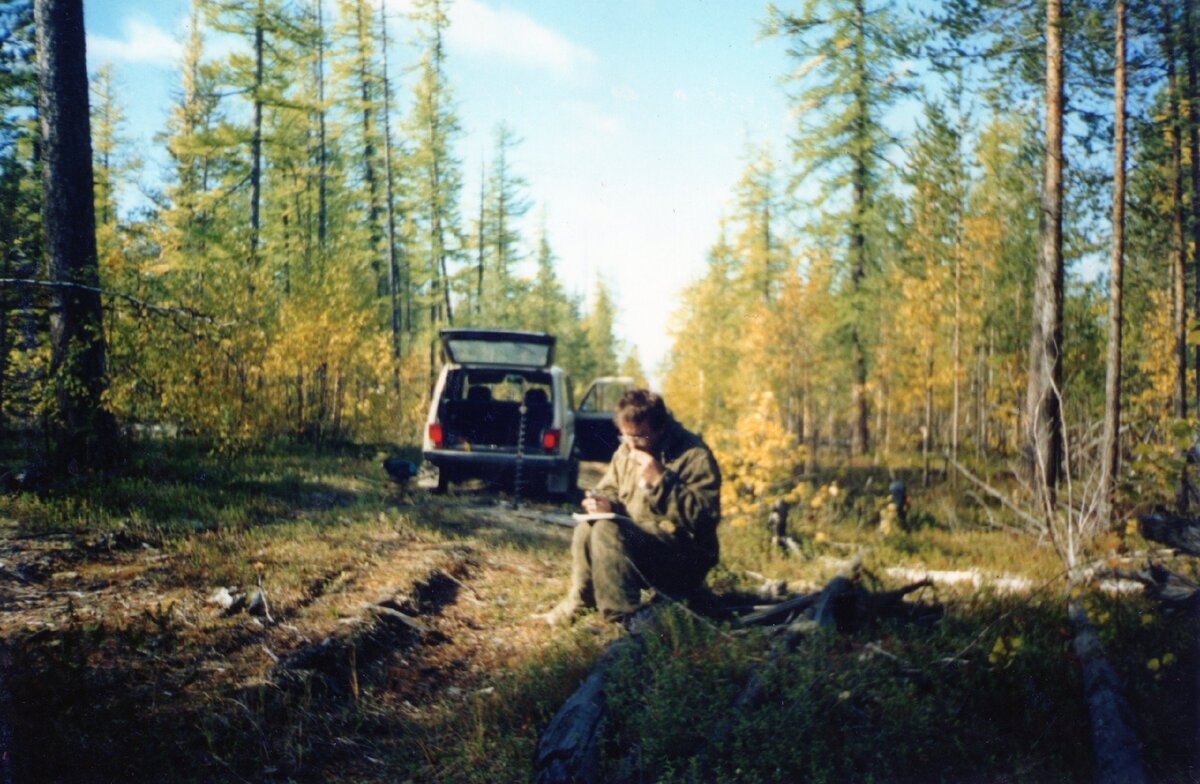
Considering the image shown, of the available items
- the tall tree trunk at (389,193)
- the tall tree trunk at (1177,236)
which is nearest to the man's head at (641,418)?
the tall tree trunk at (1177,236)

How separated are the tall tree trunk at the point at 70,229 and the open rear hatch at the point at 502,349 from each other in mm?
3878

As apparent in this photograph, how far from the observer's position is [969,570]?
6.84 metres

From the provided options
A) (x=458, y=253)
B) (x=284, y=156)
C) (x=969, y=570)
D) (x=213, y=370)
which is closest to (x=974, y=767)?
(x=969, y=570)

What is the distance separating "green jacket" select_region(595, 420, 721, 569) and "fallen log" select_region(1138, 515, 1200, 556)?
2374 mm

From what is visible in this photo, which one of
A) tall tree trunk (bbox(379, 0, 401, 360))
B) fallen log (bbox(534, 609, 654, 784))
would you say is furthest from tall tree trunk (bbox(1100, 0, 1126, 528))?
tall tree trunk (bbox(379, 0, 401, 360))

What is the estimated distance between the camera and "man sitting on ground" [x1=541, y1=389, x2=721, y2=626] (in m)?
4.50

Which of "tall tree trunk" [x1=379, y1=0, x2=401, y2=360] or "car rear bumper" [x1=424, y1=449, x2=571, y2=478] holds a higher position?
"tall tree trunk" [x1=379, y1=0, x2=401, y2=360]

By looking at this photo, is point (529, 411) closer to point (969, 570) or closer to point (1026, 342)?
point (969, 570)

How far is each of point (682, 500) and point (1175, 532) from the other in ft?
8.83

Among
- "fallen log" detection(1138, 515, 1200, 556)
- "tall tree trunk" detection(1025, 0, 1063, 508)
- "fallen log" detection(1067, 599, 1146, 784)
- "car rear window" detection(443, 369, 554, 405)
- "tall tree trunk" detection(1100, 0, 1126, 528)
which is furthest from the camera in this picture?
"car rear window" detection(443, 369, 554, 405)

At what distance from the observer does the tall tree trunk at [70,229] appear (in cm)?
662

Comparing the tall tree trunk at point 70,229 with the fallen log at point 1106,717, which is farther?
the tall tree trunk at point 70,229

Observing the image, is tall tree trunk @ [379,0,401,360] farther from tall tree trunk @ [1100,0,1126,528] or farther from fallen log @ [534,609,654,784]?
fallen log @ [534,609,654,784]

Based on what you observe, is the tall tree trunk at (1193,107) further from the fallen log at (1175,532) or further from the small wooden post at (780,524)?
the small wooden post at (780,524)
